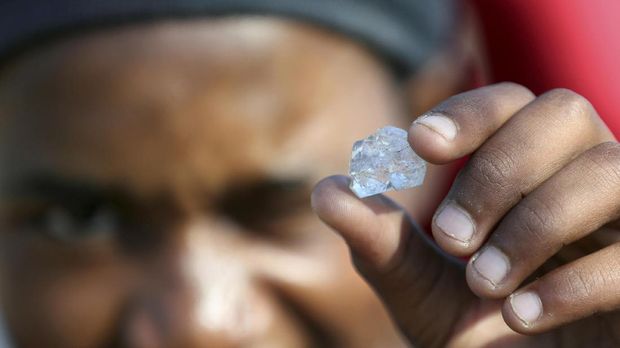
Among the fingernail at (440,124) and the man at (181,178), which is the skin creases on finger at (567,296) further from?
the man at (181,178)

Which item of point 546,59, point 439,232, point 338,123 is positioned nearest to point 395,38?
point 338,123

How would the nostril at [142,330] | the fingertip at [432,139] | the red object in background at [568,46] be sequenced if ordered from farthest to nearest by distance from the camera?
the red object in background at [568,46] → the nostril at [142,330] → the fingertip at [432,139]

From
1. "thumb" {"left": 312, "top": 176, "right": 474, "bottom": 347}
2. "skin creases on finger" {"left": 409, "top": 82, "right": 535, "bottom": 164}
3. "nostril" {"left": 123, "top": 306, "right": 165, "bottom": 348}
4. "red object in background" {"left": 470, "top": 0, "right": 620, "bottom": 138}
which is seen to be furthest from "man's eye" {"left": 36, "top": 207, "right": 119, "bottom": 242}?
"red object in background" {"left": 470, "top": 0, "right": 620, "bottom": 138}

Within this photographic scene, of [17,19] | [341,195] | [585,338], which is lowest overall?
[585,338]

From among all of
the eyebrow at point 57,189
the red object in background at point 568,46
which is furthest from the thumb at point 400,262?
the red object in background at point 568,46

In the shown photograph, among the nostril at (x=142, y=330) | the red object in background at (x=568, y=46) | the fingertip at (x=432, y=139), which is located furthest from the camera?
the red object in background at (x=568, y=46)

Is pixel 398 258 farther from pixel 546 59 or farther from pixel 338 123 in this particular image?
pixel 546 59
